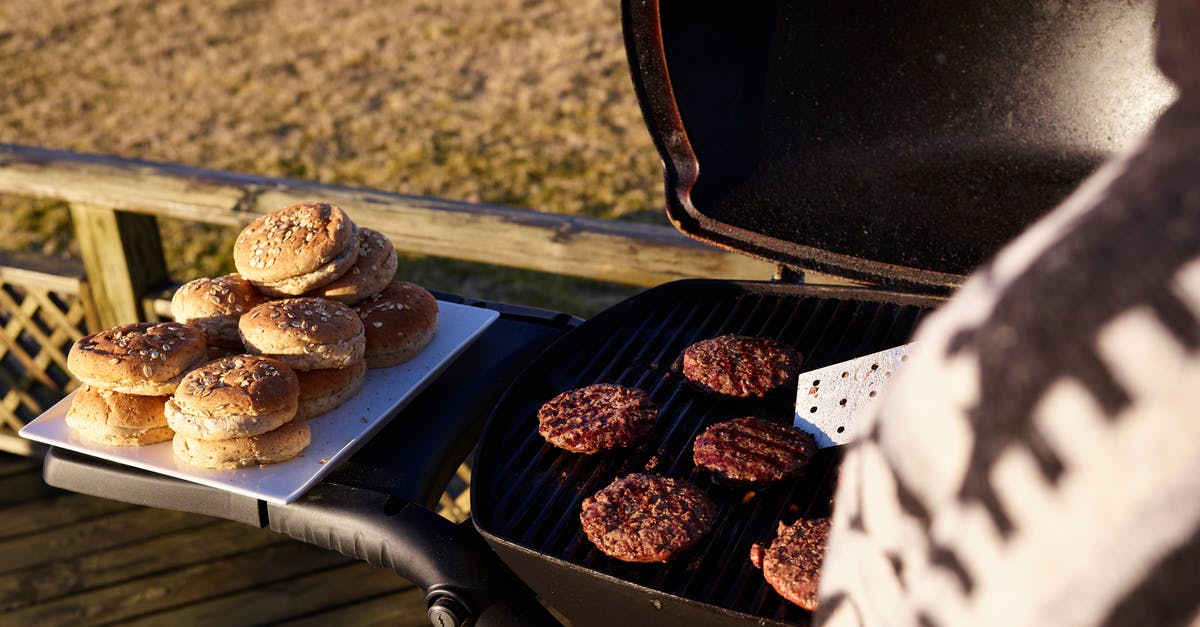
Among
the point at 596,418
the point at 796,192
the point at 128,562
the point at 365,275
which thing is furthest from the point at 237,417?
the point at 128,562

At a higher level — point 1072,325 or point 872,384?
point 1072,325

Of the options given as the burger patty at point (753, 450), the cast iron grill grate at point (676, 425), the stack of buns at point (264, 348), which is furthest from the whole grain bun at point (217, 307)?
the burger patty at point (753, 450)

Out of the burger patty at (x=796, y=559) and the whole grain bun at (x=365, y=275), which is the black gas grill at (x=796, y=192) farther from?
the whole grain bun at (x=365, y=275)

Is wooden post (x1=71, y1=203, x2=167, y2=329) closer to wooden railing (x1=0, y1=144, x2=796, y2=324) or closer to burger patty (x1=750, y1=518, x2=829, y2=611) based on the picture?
wooden railing (x1=0, y1=144, x2=796, y2=324)

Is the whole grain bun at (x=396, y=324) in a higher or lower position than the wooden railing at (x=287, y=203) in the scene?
higher

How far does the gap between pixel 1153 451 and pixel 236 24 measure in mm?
10275

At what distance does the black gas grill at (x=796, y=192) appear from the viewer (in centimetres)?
189

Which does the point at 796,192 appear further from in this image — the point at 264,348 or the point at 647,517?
the point at 264,348

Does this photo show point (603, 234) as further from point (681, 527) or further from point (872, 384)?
point (681, 527)

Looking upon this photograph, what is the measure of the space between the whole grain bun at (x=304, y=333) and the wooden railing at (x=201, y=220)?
1.24 meters

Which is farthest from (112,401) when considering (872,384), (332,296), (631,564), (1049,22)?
(1049,22)

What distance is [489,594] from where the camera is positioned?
1.70 meters

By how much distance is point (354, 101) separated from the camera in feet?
26.3

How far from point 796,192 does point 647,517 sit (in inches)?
41.0
